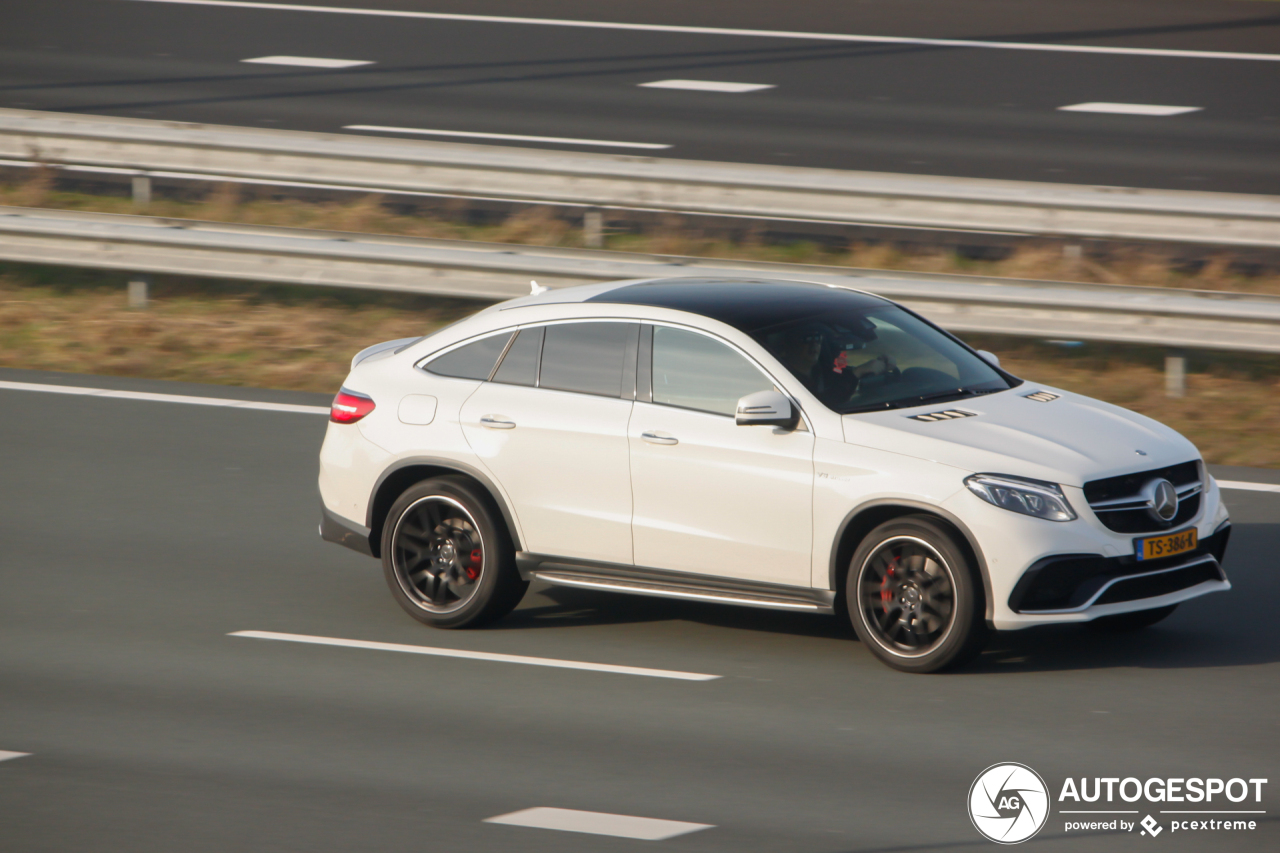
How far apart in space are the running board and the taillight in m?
1.12

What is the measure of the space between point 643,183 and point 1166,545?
7.49 meters

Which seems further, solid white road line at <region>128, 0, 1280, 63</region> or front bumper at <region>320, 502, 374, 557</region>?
solid white road line at <region>128, 0, 1280, 63</region>

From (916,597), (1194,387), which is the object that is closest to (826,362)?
(916,597)

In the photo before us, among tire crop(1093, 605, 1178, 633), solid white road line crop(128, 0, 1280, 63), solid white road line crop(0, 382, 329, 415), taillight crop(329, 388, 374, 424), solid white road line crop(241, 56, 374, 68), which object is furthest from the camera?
solid white road line crop(241, 56, 374, 68)

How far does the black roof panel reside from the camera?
8477 mm

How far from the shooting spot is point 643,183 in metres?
14.6

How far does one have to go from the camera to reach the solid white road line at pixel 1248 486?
1080 centimetres

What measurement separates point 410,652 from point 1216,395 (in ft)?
21.4

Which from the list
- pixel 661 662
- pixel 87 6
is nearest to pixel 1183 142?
pixel 661 662

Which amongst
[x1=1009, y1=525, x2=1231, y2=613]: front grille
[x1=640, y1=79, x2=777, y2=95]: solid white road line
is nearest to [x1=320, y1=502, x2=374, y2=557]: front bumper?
[x1=1009, y1=525, x2=1231, y2=613]: front grille

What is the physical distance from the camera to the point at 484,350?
29.3 ft

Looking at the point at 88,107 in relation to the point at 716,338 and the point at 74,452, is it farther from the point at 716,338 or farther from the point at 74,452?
the point at 716,338
